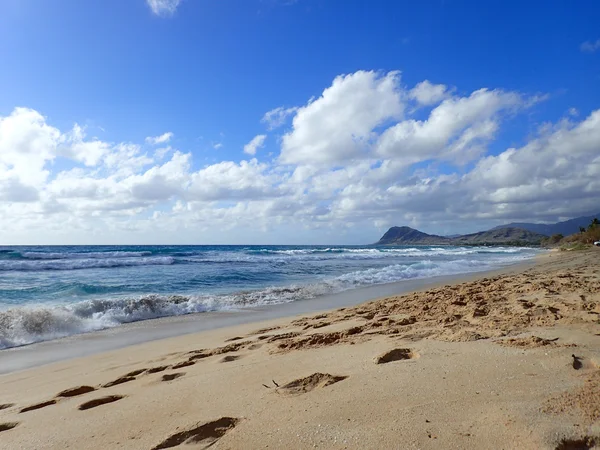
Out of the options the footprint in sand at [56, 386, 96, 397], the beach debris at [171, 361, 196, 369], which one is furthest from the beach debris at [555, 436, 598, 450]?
the footprint in sand at [56, 386, 96, 397]

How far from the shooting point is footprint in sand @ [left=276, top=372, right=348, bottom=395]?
3.06 metres

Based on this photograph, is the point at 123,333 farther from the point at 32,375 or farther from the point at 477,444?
the point at 477,444

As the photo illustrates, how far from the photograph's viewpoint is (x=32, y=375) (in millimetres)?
4992

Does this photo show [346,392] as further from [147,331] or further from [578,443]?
[147,331]

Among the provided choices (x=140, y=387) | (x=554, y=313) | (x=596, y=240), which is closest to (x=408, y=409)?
(x=140, y=387)

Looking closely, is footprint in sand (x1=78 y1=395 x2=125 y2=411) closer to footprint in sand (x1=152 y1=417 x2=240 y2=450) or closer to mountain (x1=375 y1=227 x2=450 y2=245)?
footprint in sand (x1=152 y1=417 x2=240 y2=450)

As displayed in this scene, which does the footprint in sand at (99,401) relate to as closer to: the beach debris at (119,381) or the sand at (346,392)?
the sand at (346,392)

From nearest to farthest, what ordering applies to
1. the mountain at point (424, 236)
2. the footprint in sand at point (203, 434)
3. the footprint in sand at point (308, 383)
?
the footprint in sand at point (203, 434) < the footprint in sand at point (308, 383) < the mountain at point (424, 236)

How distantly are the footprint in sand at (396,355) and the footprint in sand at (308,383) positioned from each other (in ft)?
1.87

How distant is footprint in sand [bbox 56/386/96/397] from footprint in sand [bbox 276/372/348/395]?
7.56 ft

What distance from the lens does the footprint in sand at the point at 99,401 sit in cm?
340

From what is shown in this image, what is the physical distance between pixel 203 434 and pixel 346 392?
3.56 feet

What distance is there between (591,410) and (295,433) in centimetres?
179

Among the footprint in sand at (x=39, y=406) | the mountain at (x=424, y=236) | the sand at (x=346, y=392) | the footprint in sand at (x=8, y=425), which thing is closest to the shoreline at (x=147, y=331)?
Answer: the sand at (x=346, y=392)
